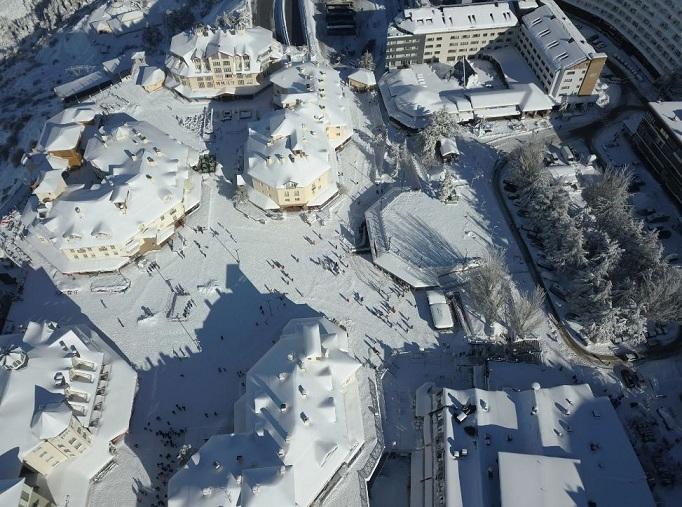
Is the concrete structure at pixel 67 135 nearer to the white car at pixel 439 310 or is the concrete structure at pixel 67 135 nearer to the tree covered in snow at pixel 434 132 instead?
the tree covered in snow at pixel 434 132

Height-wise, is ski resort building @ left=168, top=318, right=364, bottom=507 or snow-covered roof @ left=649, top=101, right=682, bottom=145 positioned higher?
snow-covered roof @ left=649, top=101, right=682, bottom=145

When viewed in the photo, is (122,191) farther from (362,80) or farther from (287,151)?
(362,80)

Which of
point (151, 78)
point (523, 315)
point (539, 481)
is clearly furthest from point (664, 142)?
point (151, 78)

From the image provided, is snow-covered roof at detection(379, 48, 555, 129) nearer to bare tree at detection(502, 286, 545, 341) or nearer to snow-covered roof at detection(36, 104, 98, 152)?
bare tree at detection(502, 286, 545, 341)

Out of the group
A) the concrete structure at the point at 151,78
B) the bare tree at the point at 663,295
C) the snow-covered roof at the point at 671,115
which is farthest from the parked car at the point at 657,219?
the concrete structure at the point at 151,78

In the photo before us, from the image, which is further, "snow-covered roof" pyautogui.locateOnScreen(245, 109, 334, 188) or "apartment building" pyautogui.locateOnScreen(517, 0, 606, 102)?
"apartment building" pyautogui.locateOnScreen(517, 0, 606, 102)

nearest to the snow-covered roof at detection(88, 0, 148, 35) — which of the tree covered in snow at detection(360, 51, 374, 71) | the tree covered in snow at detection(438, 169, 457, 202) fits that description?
the tree covered in snow at detection(360, 51, 374, 71)

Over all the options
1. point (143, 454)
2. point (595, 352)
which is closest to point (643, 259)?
point (595, 352)
